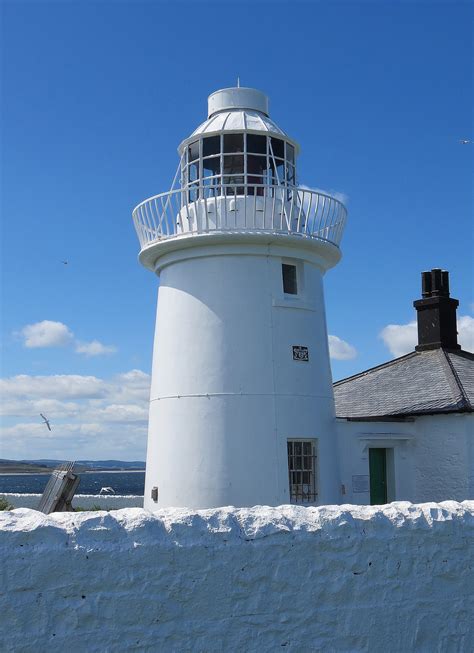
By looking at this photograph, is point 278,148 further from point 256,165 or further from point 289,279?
point 289,279

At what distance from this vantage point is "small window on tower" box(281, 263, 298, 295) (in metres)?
14.3

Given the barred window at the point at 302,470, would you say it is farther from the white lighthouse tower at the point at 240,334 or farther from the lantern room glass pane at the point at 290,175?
the lantern room glass pane at the point at 290,175

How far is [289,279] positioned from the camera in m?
14.4

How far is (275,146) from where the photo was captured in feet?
48.1

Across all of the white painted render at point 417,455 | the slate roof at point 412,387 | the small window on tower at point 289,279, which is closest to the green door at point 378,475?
the white painted render at point 417,455

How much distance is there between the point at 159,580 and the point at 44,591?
2.83ft

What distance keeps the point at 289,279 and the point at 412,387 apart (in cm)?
484

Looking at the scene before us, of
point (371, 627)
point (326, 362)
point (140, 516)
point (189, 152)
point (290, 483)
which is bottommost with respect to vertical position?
point (371, 627)

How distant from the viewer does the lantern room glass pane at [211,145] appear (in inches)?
567

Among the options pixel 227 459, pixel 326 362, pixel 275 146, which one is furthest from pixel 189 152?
pixel 227 459

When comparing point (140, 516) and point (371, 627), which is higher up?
point (140, 516)

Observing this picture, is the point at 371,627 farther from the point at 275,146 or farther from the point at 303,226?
the point at 275,146

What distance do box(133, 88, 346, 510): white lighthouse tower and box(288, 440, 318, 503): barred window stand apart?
0.02 meters

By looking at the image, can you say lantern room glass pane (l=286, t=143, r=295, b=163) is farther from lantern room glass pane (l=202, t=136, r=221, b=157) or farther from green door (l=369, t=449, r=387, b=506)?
green door (l=369, t=449, r=387, b=506)
